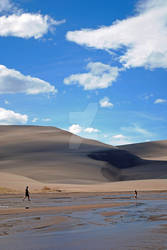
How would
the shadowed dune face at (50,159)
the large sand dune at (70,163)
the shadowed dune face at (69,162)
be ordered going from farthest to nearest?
1. the shadowed dune face at (69,162)
2. the shadowed dune face at (50,159)
3. the large sand dune at (70,163)

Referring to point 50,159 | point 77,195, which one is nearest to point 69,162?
point 50,159

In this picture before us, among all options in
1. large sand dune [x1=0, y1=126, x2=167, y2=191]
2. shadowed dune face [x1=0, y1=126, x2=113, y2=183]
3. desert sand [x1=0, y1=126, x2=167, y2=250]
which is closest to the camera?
desert sand [x1=0, y1=126, x2=167, y2=250]

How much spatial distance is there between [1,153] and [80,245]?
110m

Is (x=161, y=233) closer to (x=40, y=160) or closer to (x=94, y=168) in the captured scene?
(x=94, y=168)

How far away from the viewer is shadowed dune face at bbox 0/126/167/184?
83562mm

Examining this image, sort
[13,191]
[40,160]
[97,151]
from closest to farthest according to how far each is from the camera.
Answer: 1. [13,191]
2. [40,160]
3. [97,151]

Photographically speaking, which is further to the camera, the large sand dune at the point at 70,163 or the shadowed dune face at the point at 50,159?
the shadowed dune face at the point at 50,159

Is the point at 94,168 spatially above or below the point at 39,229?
above

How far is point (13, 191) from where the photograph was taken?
44.2 meters

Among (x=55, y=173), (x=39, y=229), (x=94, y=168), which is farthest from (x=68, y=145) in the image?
(x=39, y=229)

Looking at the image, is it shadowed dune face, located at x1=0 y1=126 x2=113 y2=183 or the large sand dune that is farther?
shadowed dune face, located at x1=0 y1=126 x2=113 y2=183

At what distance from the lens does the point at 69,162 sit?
9506 centimetres

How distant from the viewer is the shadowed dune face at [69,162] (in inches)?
3290

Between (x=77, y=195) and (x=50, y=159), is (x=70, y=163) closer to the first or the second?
(x=50, y=159)
